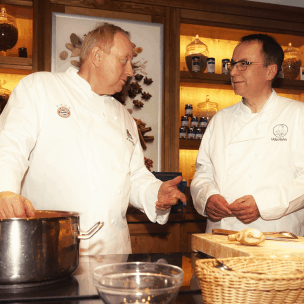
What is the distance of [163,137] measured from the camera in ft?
8.69

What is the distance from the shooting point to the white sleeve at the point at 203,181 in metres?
1.67

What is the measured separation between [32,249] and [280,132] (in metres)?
1.37

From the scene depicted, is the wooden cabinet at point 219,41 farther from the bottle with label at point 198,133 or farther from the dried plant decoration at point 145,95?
the dried plant decoration at point 145,95

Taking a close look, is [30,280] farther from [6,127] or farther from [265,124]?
[265,124]

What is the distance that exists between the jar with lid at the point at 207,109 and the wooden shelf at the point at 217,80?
18 centimetres

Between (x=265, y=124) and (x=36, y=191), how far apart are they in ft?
3.63

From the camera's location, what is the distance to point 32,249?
0.64m

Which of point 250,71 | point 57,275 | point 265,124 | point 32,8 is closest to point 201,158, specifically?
point 265,124

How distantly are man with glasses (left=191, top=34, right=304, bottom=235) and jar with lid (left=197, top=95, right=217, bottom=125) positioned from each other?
94 cm

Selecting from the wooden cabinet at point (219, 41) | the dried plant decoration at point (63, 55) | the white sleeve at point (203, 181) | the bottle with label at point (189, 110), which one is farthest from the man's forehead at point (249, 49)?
the dried plant decoration at point (63, 55)

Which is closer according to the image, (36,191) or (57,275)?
(57,275)

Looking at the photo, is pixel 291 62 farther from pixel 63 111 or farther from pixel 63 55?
pixel 63 111

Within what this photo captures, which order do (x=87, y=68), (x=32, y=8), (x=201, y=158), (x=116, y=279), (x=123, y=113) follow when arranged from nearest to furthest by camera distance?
(x=116, y=279)
(x=87, y=68)
(x=123, y=113)
(x=201, y=158)
(x=32, y=8)

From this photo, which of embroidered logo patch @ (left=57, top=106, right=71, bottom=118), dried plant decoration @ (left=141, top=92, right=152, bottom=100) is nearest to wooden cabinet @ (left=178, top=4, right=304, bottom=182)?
dried plant decoration @ (left=141, top=92, right=152, bottom=100)
